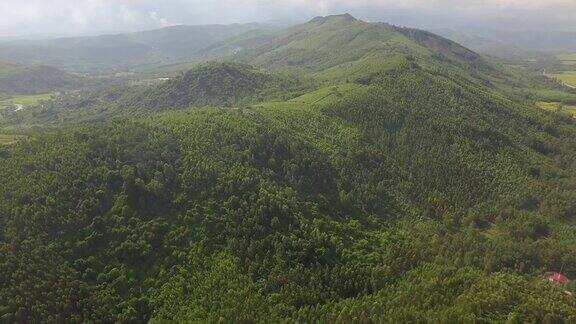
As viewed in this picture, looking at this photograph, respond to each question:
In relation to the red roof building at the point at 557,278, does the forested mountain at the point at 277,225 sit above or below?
Answer: above

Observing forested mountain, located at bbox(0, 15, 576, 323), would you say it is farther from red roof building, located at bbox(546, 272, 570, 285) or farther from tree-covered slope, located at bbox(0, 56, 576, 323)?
red roof building, located at bbox(546, 272, 570, 285)

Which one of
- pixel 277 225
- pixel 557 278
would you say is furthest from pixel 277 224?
pixel 557 278

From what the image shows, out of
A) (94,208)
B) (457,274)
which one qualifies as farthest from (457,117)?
(94,208)

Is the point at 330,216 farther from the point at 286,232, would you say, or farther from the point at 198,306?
the point at 198,306

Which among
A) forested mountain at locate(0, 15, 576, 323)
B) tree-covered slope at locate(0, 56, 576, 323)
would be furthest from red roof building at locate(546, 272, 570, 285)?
tree-covered slope at locate(0, 56, 576, 323)

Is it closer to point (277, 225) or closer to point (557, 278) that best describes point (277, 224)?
point (277, 225)

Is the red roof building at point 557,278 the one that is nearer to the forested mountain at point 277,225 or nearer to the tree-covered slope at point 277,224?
the forested mountain at point 277,225

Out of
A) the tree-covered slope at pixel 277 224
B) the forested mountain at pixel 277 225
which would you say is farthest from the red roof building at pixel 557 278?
the tree-covered slope at pixel 277 224

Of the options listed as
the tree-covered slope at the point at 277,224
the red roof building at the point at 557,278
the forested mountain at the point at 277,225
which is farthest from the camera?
the red roof building at the point at 557,278
